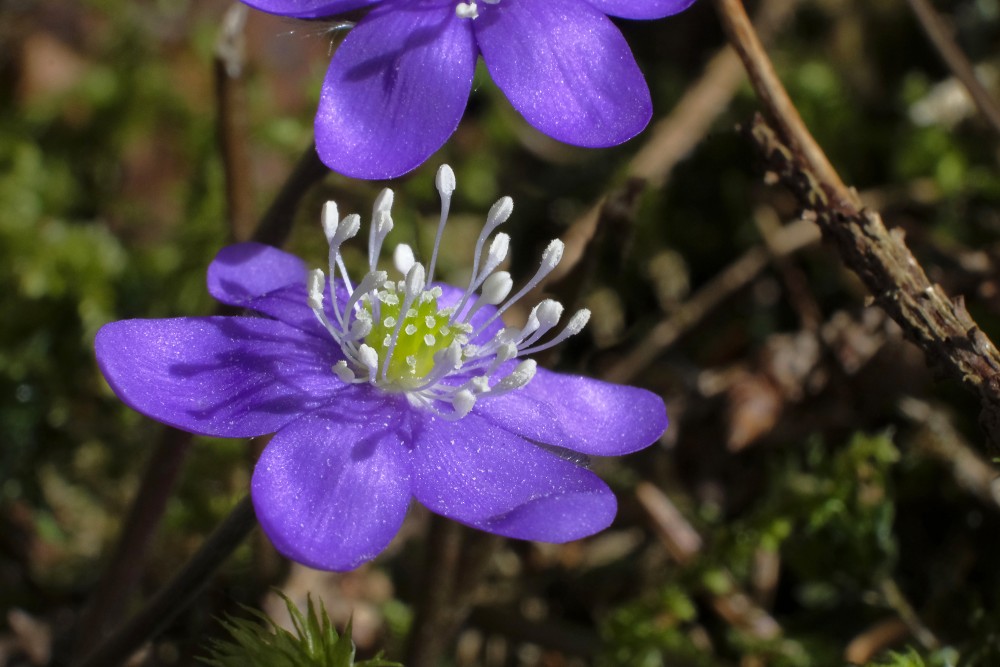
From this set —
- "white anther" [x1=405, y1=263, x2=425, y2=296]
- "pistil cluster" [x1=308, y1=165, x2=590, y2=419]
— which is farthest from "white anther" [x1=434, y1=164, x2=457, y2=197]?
"white anther" [x1=405, y1=263, x2=425, y2=296]

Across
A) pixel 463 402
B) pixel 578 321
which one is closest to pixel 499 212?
pixel 578 321

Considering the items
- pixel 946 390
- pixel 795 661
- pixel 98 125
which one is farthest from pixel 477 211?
pixel 795 661

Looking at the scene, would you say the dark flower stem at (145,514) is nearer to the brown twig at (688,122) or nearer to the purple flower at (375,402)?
the purple flower at (375,402)

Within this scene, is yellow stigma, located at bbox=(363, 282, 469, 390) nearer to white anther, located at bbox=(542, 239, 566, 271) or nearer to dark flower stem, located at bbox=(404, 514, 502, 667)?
white anther, located at bbox=(542, 239, 566, 271)

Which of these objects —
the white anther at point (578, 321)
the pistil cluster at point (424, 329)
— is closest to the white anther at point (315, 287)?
the pistil cluster at point (424, 329)

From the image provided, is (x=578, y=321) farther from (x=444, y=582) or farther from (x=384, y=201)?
(x=444, y=582)

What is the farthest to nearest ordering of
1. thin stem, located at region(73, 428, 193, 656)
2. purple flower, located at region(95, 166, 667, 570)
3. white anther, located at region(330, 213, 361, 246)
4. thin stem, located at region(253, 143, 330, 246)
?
thin stem, located at region(73, 428, 193, 656)
thin stem, located at region(253, 143, 330, 246)
white anther, located at region(330, 213, 361, 246)
purple flower, located at region(95, 166, 667, 570)
